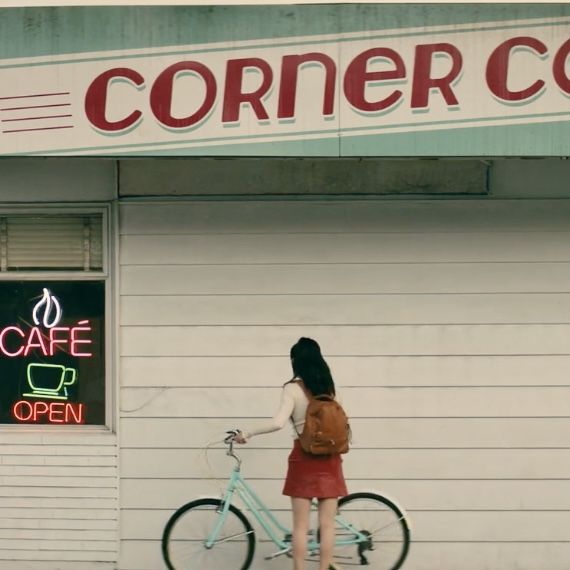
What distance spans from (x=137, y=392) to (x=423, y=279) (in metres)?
2.25

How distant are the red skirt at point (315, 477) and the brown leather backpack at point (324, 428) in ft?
0.29

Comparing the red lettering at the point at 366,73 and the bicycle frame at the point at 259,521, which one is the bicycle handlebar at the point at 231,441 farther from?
the red lettering at the point at 366,73

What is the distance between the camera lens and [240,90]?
8398 millimetres

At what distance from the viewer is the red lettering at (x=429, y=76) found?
328 inches

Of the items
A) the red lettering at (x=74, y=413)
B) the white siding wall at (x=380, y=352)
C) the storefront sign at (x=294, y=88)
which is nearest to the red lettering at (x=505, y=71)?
the storefront sign at (x=294, y=88)

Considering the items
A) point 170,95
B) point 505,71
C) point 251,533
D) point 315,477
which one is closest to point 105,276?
point 170,95

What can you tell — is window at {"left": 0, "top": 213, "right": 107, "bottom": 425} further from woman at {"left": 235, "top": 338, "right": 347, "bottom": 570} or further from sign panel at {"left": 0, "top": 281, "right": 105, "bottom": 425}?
woman at {"left": 235, "top": 338, "right": 347, "bottom": 570}

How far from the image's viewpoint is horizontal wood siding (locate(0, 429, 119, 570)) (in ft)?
29.8

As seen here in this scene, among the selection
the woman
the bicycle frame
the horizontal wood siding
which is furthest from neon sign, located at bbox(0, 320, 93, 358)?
the woman

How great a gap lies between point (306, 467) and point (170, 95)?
265 centimetres

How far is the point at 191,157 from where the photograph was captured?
851 centimetres

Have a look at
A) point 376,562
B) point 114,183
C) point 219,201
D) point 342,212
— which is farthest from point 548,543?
point 114,183

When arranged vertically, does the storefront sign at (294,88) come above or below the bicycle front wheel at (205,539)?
above

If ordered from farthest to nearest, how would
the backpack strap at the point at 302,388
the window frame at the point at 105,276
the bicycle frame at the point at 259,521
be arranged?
the window frame at the point at 105,276, the bicycle frame at the point at 259,521, the backpack strap at the point at 302,388
